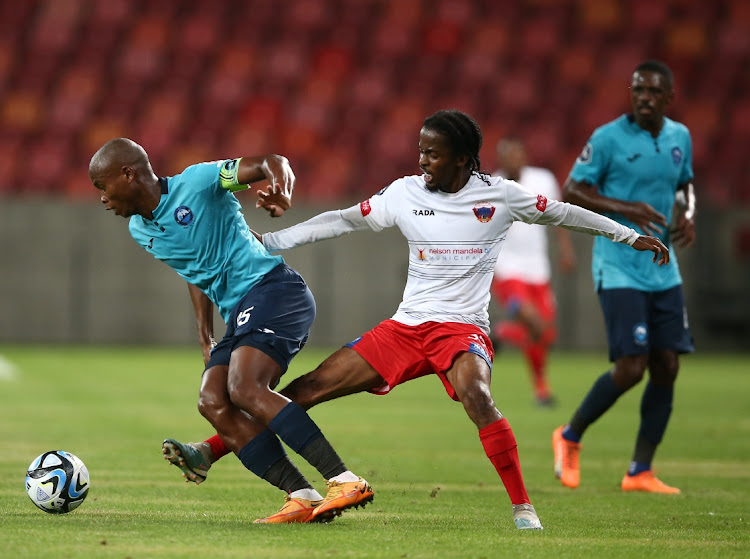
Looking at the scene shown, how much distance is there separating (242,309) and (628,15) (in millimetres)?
18139

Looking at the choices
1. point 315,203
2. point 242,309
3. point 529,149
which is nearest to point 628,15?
point 529,149

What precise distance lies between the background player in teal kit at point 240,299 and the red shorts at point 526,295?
6.17 meters

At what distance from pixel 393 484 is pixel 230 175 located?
2.10 metres

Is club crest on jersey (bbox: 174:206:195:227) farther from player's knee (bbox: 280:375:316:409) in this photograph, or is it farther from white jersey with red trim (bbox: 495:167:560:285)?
white jersey with red trim (bbox: 495:167:560:285)

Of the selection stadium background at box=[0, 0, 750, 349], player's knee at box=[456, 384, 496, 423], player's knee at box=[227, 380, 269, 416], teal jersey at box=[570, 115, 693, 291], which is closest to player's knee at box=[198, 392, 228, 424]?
player's knee at box=[227, 380, 269, 416]

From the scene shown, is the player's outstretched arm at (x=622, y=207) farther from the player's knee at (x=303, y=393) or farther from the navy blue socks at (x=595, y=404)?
the player's knee at (x=303, y=393)

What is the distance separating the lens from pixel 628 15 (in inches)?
877

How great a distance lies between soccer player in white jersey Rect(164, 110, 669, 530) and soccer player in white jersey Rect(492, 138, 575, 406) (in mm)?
5769

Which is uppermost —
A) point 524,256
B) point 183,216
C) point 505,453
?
point 183,216

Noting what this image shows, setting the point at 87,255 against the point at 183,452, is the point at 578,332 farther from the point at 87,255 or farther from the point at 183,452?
the point at 183,452

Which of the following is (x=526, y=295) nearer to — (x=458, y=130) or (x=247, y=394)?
(x=458, y=130)

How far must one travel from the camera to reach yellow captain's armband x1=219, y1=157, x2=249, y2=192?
5555mm

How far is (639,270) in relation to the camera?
6953 mm

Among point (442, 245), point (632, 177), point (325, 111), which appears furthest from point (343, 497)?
point (325, 111)
